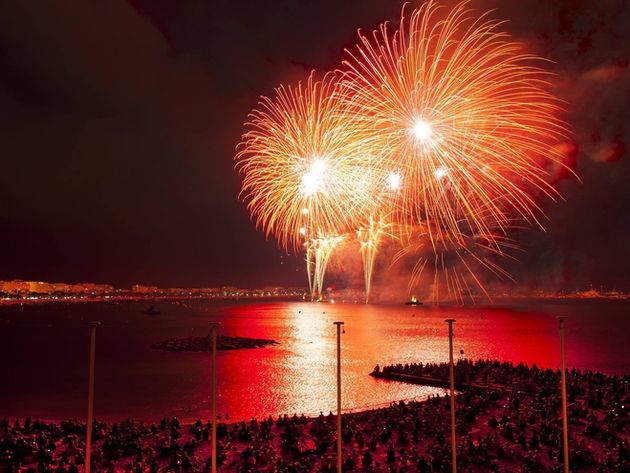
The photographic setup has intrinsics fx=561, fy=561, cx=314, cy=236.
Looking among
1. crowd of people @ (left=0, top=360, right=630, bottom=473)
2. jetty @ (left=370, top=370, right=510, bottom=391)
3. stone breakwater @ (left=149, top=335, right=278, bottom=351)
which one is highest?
crowd of people @ (left=0, top=360, right=630, bottom=473)

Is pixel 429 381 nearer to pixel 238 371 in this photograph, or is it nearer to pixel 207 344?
pixel 238 371

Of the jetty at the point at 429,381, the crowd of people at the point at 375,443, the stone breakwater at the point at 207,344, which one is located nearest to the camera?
the crowd of people at the point at 375,443

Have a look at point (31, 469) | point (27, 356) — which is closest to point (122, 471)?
point (31, 469)

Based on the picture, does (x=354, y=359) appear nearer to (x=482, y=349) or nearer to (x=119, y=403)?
(x=482, y=349)

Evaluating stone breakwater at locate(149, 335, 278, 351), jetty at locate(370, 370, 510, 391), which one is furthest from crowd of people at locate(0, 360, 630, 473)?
stone breakwater at locate(149, 335, 278, 351)

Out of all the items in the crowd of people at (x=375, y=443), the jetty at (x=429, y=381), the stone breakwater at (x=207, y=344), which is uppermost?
the crowd of people at (x=375, y=443)

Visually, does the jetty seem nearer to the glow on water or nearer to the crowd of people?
the glow on water

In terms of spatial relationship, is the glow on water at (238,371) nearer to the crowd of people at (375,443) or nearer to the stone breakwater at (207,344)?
the stone breakwater at (207,344)

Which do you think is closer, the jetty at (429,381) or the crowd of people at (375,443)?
the crowd of people at (375,443)

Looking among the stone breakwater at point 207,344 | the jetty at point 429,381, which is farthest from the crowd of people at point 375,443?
the stone breakwater at point 207,344
